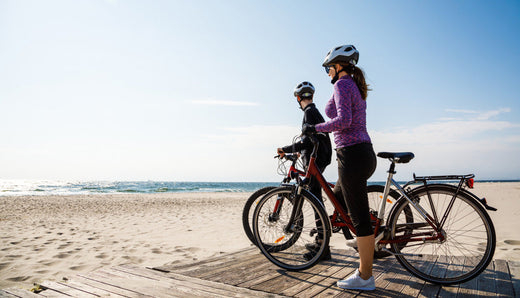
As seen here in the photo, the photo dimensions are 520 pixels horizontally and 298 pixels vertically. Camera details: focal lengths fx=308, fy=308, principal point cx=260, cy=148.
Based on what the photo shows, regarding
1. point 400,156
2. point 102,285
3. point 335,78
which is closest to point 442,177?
point 400,156

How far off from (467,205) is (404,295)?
99cm

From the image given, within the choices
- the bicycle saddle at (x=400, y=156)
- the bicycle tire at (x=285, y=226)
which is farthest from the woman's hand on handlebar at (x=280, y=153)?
the bicycle saddle at (x=400, y=156)

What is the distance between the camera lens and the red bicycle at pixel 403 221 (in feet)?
9.05

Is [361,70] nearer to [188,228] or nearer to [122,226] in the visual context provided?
[188,228]

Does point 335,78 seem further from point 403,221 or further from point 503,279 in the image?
point 503,279

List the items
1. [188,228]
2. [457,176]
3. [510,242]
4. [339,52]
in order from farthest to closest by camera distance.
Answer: [188,228] < [510,242] < [339,52] < [457,176]

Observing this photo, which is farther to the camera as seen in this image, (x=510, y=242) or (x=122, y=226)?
(x=122, y=226)

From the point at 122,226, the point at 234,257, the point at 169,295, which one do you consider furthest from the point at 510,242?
the point at 122,226

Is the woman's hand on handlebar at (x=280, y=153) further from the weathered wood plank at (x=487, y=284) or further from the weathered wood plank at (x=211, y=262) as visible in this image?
the weathered wood plank at (x=487, y=284)

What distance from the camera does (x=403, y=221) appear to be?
3.37 metres

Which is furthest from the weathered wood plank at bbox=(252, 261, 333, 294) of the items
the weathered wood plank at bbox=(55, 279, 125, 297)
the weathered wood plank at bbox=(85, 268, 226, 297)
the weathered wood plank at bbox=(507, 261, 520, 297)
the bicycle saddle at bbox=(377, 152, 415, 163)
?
the weathered wood plank at bbox=(507, 261, 520, 297)

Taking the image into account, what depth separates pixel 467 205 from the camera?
2.79 meters

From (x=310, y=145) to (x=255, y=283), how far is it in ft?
5.67

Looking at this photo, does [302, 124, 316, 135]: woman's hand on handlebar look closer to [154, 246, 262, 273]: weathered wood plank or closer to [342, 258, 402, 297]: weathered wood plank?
[342, 258, 402, 297]: weathered wood plank
